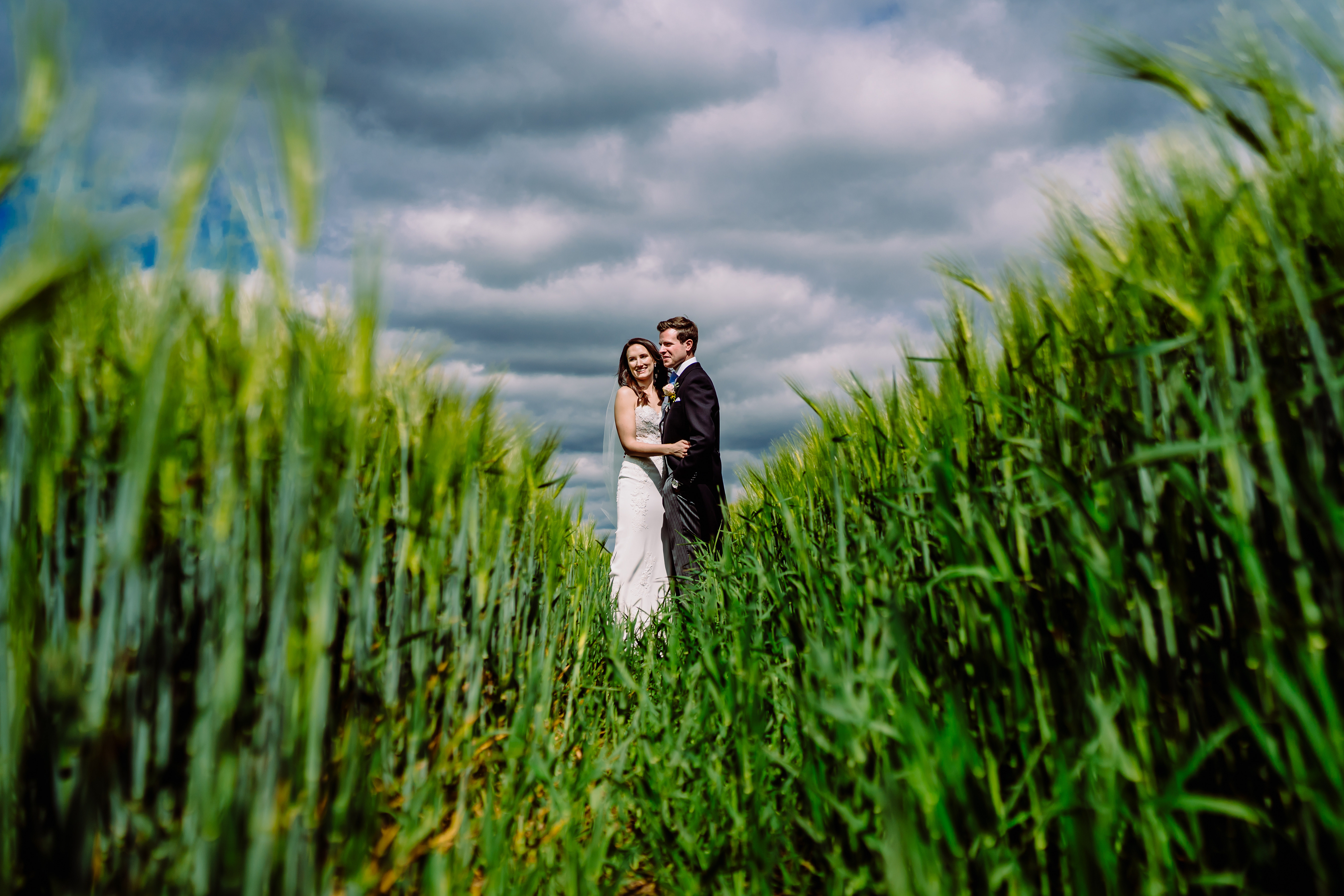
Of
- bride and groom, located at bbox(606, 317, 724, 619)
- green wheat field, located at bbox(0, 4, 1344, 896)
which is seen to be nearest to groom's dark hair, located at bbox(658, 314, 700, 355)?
bride and groom, located at bbox(606, 317, 724, 619)

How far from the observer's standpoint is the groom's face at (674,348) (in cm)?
447

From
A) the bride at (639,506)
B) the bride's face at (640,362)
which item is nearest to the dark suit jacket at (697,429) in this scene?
the bride at (639,506)

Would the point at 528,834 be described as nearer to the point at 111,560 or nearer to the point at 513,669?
the point at 513,669

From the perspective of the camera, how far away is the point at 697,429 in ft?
12.8

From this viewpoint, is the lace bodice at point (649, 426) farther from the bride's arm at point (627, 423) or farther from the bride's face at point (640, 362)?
the bride's face at point (640, 362)

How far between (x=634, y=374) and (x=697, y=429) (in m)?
1.15

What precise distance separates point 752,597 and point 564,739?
33.2 inches

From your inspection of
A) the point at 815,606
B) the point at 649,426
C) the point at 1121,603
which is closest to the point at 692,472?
the point at 649,426

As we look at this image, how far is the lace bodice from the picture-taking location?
15.1 ft

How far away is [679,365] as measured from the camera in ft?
14.6

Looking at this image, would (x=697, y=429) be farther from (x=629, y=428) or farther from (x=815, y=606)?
(x=815, y=606)

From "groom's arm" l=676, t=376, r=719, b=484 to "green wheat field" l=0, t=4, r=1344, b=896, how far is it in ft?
8.36

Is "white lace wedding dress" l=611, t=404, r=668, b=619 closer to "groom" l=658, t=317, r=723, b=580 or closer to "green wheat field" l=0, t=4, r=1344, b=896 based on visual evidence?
"groom" l=658, t=317, r=723, b=580

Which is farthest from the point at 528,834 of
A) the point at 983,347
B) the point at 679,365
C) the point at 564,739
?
the point at 679,365
